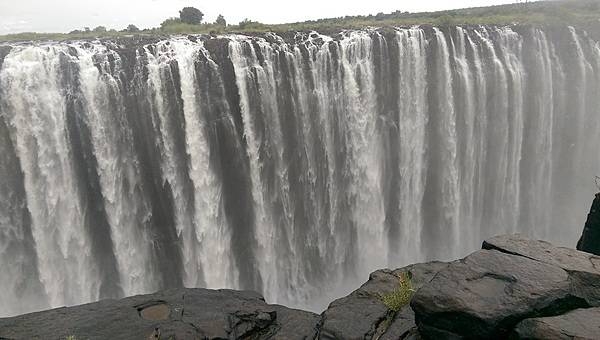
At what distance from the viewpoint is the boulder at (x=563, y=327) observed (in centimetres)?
543

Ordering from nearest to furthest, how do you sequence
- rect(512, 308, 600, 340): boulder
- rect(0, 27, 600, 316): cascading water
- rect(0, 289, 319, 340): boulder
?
rect(512, 308, 600, 340): boulder → rect(0, 289, 319, 340): boulder → rect(0, 27, 600, 316): cascading water

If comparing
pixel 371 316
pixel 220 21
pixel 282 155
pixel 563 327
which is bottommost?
pixel 371 316

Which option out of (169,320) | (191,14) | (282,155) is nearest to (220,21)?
(191,14)

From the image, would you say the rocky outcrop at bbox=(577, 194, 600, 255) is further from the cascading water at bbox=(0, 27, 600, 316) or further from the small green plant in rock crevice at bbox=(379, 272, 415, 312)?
the cascading water at bbox=(0, 27, 600, 316)

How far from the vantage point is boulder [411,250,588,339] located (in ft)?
19.8

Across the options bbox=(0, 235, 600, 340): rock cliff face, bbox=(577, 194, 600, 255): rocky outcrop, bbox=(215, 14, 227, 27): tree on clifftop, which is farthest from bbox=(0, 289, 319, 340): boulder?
bbox=(215, 14, 227, 27): tree on clifftop

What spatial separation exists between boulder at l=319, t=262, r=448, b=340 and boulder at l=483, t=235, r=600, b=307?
86.4 inches

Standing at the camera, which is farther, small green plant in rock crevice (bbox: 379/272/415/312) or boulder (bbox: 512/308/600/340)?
small green plant in rock crevice (bbox: 379/272/415/312)

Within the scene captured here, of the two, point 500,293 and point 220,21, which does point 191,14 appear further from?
point 500,293

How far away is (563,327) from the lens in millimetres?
5586

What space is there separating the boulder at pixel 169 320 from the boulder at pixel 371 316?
0.59 m

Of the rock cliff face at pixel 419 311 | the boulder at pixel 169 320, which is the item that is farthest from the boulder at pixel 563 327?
the boulder at pixel 169 320

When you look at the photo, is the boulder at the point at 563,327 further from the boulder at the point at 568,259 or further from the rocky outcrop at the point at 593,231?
the rocky outcrop at the point at 593,231

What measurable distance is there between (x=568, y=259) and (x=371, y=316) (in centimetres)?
372
